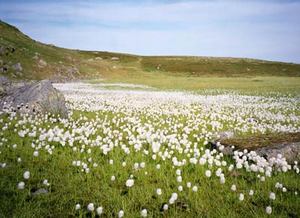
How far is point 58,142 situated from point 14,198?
4.62m

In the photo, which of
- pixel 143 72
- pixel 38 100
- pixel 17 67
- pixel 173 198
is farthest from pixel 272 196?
pixel 143 72

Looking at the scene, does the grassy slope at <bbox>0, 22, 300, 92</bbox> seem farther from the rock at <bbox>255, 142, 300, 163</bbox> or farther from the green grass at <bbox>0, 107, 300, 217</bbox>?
the green grass at <bbox>0, 107, 300, 217</bbox>

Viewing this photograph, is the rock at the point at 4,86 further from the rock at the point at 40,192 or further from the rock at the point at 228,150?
the rock at the point at 228,150

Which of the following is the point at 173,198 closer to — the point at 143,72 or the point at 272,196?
the point at 272,196

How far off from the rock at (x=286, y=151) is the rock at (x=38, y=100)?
36.3ft

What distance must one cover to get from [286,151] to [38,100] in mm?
12722

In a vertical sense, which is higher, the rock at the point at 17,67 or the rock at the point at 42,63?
the rock at the point at 42,63

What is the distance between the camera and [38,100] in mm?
16672

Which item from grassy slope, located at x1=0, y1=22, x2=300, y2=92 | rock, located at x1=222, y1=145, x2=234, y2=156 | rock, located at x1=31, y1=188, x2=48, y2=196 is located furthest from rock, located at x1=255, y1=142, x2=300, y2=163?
grassy slope, located at x1=0, y1=22, x2=300, y2=92

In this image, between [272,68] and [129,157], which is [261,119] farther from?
[272,68]

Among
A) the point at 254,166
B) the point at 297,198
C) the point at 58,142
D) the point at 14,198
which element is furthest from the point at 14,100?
the point at 297,198

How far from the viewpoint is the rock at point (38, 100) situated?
16.4m

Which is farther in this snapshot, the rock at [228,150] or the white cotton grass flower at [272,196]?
the rock at [228,150]

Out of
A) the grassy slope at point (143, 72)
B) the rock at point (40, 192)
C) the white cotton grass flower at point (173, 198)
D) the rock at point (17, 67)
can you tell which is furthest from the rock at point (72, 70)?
the white cotton grass flower at point (173, 198)
